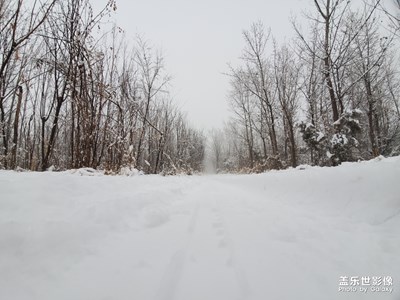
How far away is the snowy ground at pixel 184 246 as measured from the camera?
104cm

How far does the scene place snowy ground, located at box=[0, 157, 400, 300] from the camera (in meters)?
1.04

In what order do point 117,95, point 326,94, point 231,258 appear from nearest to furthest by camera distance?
1. point 231,258
2. point 117,95
3. point 326,94

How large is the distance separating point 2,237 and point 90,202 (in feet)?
2.64

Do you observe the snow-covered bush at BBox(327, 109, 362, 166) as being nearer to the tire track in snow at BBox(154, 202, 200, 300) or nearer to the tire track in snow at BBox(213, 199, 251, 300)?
the tire track in snow at BBox(213, 199, 251, 300)

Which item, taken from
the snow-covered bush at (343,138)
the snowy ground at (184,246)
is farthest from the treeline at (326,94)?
the snowy ground at (184,246)

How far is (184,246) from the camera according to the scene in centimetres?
154

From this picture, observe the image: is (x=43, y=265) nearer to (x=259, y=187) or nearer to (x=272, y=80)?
(x=259, y=187)

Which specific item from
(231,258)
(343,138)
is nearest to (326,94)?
(343,138)

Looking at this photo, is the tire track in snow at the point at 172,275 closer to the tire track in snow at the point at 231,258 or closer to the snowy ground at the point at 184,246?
the snowy ground at the point at 184,246

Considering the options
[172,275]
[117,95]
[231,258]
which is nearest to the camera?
[172,275]

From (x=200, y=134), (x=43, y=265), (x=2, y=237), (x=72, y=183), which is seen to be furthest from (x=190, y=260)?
(x=200, y=134)

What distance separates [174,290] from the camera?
1.04 m

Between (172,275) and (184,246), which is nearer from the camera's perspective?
(172,275)

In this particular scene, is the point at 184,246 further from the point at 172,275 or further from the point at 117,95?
the point at 117,95
